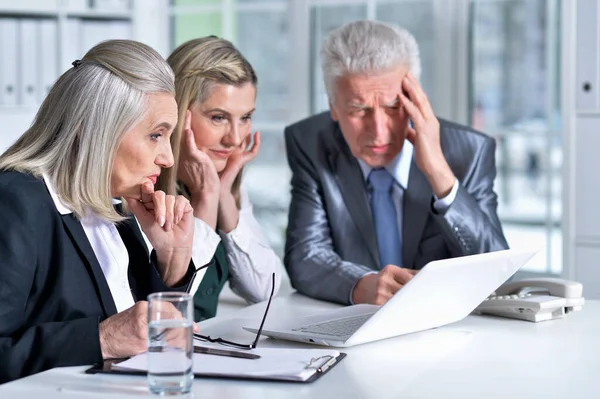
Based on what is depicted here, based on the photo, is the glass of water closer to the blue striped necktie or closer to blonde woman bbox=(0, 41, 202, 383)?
blonde woman bbox=(0, 41, 202, 383)

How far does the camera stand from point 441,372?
1.50m

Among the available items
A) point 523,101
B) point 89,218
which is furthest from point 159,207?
point 523,101

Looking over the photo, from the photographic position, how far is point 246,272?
244 cm

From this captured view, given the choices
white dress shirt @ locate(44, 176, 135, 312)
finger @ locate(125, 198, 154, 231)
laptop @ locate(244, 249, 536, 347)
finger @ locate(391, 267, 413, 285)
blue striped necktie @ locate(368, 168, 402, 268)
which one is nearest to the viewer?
laptop @ locate(244, 249, 536, 347)

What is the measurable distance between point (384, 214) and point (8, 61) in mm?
2168

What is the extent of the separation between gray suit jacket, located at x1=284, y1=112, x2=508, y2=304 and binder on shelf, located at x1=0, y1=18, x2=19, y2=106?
183 centimetres

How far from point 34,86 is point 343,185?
2053mm

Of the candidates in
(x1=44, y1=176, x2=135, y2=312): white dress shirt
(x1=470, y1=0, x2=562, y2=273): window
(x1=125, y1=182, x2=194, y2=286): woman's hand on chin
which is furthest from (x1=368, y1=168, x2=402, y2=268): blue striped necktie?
(x1=470, y1=0, x2=562, y2=273): window

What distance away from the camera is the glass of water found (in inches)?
51.1

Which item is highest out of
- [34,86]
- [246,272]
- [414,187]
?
[34,86]

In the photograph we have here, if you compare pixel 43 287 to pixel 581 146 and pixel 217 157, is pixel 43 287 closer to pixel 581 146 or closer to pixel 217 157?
pixel 217 157

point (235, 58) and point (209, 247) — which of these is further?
point (235, 58)

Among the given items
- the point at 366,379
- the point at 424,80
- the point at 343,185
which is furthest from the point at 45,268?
the point at 424,80

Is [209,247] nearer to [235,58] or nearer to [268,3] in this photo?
[235,58]
